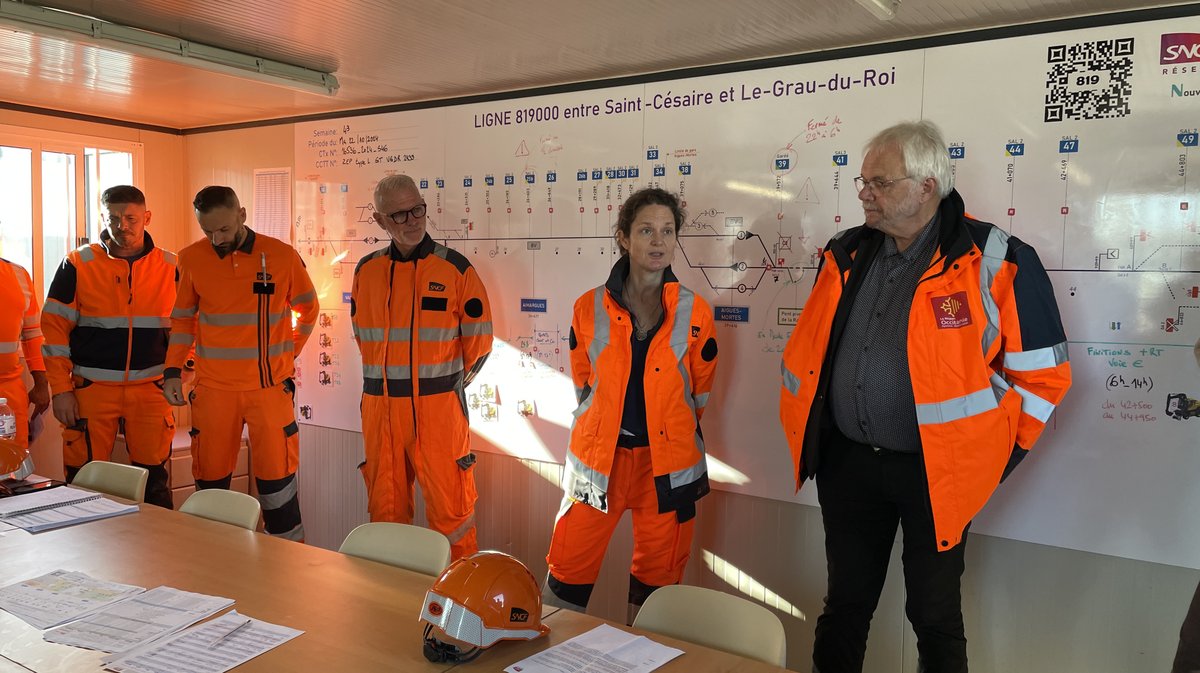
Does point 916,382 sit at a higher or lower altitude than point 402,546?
higher

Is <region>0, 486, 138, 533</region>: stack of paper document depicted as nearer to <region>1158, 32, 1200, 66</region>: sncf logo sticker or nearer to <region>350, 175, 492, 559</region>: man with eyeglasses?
<region>350, 175, 492, 559</region>: man with eyeglasses

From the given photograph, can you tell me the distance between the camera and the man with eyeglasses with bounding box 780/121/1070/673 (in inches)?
94.5

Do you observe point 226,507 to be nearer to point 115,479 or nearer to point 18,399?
point 115,479

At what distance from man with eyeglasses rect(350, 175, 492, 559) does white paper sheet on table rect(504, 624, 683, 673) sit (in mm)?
1988

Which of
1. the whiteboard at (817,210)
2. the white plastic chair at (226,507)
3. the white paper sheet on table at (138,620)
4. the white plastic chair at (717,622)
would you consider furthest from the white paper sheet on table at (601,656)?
the whiteboard at (817,210)

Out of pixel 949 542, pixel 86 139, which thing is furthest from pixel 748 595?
pixel 86 139

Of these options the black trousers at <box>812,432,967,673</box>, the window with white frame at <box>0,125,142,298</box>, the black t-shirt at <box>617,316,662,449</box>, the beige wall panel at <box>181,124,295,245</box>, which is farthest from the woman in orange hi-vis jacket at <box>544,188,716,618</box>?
the window with white frame at <box>0,125,142,298</box>

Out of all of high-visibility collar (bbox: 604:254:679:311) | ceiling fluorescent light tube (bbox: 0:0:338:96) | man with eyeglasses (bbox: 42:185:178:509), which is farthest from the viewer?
man with eyeglasses (bbox: 42:185:178:509)

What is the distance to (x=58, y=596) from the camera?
85.0 inches

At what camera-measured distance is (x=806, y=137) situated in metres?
3.40

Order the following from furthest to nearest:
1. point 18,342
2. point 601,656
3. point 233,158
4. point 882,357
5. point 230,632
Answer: point 233,158, point 18,342, point 882,357, point 230,632, point 601,656

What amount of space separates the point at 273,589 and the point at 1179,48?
10.4ft

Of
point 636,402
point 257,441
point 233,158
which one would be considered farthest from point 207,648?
point 233,158

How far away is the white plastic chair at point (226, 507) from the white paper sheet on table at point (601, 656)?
4.56 feet
